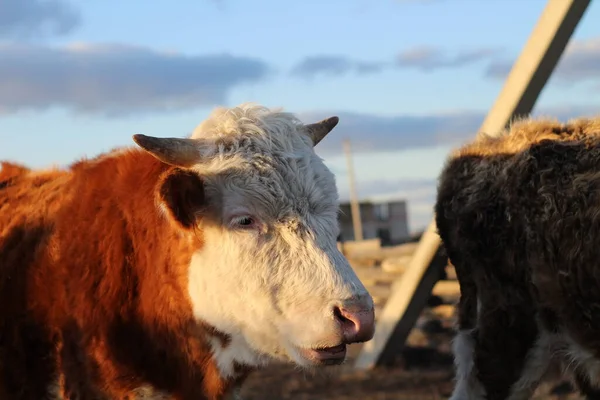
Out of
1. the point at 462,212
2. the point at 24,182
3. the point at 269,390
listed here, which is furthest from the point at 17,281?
the point at 269,390

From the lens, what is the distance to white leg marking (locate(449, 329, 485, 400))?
5.36m

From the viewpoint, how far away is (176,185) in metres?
3.42

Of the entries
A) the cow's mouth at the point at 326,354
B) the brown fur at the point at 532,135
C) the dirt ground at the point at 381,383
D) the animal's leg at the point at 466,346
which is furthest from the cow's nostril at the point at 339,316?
the dirt ground at the point at 381,383

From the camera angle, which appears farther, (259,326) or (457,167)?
(457,167)

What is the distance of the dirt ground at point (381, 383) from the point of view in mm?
7500

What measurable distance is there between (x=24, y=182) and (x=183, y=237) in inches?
52.1

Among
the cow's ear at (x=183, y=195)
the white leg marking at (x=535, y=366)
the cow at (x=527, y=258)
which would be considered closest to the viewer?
the cow's ear at (x=183, y=195)

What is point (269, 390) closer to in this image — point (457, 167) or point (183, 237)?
point (457, 167)

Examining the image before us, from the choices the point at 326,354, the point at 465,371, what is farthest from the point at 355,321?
the point at 465,371

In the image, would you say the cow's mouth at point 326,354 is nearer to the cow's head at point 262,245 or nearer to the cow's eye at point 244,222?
the cow's head at point 262,245

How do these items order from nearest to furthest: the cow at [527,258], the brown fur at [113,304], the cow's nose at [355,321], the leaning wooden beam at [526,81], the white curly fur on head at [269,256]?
the cow's nose at [355,321]
the white curly fur on head at [269,256]
the brown fur at [113,304]
the cow at [527,258]
the leaning wooden beam at [526,81]

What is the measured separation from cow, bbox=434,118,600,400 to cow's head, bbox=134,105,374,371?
1.96m

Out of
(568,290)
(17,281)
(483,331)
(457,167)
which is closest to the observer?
(17,281)

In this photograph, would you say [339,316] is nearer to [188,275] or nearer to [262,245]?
[262,245]
